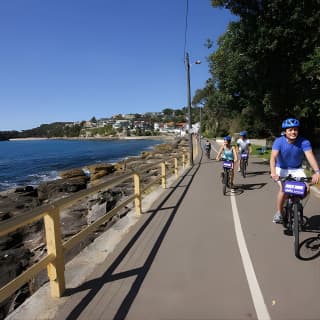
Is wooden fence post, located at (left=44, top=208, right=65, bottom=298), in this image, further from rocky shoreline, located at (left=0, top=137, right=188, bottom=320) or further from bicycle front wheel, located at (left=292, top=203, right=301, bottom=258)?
bicycle front wheel, located at (left=292, top=203, right=301, bottom=258)

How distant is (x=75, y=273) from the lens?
190 inches

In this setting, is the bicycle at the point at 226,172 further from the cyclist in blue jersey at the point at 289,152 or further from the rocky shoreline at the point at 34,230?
the cyclist in blue jersey at the point at 289,152

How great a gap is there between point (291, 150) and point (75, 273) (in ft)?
12.8

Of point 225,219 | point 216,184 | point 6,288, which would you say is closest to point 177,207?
point 225,219

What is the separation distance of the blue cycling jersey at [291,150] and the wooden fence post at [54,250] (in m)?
3.65

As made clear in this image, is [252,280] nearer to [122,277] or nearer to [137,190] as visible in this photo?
[122,277]

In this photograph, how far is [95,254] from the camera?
5.71 metres

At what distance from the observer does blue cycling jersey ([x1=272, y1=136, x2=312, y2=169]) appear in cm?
564

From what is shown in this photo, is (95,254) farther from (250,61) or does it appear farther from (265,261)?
(250,61)

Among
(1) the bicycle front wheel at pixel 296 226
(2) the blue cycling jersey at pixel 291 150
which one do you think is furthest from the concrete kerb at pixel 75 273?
(2) the blue cycling jersey at pixel 291 150

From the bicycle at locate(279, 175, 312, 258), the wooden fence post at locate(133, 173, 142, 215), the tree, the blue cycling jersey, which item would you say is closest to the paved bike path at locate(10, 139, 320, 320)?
the bicycle at locate(279, 175, 312, 258)

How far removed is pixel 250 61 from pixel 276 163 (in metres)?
12.4

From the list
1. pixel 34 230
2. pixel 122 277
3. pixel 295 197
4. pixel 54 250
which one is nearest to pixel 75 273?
pixel 122 277

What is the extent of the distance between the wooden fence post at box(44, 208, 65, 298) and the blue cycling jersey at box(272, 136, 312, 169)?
3653 millimetres
